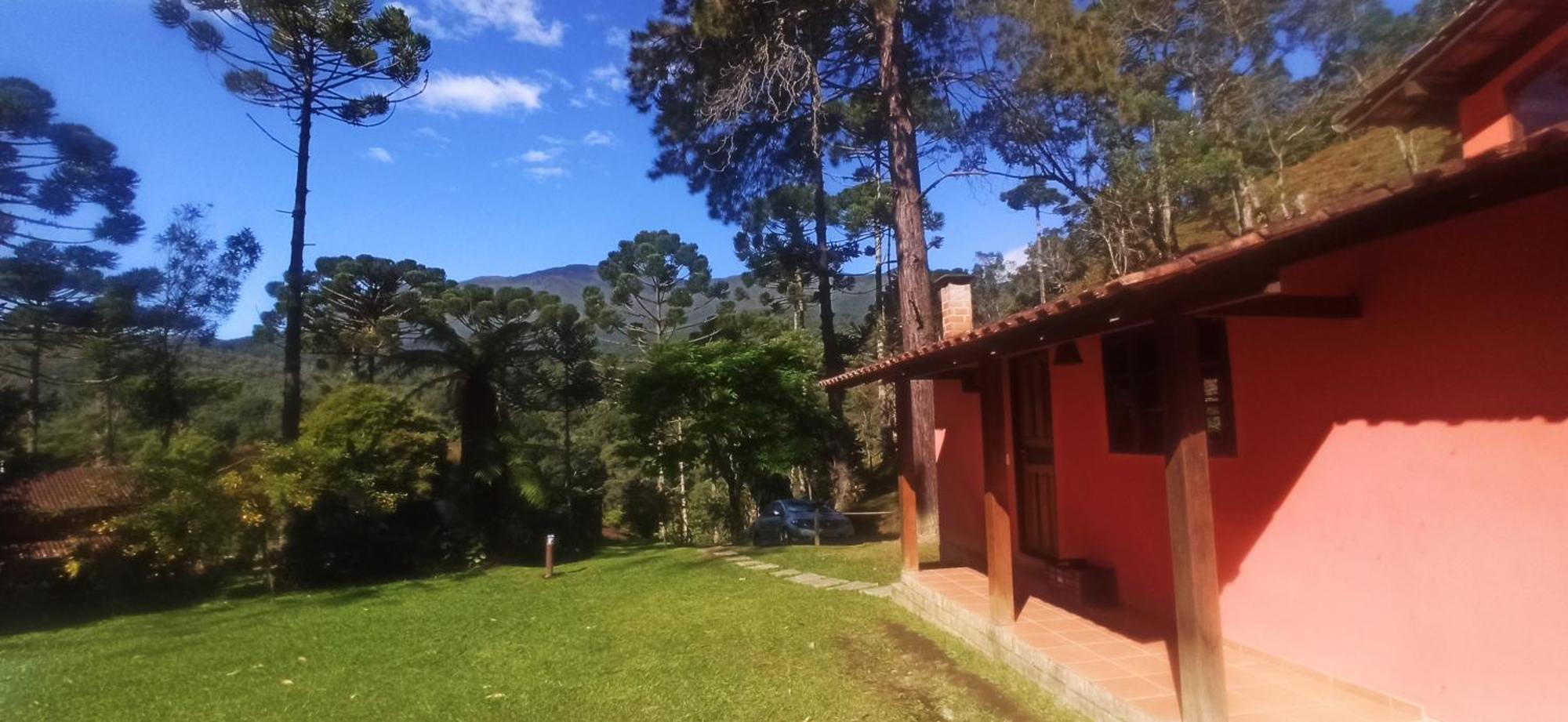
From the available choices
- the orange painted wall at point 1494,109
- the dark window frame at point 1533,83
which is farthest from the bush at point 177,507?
the dark window frame at point 1533,83

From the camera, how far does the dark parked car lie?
17516 mm

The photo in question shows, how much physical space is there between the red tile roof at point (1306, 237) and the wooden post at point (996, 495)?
59.2 inches

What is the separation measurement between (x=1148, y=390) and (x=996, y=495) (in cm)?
132

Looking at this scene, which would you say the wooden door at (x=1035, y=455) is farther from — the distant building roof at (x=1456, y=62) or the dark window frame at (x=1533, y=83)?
the dark window frame at (x=1533, y=83)

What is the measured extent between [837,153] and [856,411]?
16.8 metres

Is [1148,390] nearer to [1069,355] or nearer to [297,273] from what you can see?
[1069,355]

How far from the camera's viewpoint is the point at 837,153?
54.1ft

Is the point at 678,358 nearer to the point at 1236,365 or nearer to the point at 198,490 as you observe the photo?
the point at 198,490

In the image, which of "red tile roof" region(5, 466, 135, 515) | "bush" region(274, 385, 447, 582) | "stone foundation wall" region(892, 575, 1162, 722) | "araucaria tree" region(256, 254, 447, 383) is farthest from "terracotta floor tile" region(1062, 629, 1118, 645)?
"araucaria tree" region(256, 254, 447, 383)

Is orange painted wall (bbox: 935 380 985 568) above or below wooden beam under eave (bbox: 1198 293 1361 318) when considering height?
below

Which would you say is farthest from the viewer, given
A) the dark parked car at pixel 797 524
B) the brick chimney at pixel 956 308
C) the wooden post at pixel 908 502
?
the dark parked car at pixel 797 524

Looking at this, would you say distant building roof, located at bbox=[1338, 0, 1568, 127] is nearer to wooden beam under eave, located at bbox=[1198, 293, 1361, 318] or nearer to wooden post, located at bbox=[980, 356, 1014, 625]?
wooden beam under eave, located at bbox=[1198, 293, 1361, 318]

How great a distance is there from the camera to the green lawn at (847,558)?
1059 cm

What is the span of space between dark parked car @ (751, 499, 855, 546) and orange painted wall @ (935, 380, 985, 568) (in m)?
7.31
